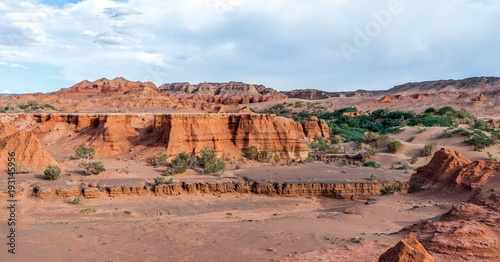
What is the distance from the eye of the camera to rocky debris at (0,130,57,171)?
1936 centimetres

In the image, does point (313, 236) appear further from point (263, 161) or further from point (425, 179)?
point (263, 161)

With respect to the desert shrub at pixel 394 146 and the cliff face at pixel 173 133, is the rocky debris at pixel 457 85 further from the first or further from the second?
the cliff face at pixel 173 133

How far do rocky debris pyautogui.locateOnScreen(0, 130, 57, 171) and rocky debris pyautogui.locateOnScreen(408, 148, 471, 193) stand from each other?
16713 mm

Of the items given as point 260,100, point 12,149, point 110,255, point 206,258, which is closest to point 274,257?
point 206,258

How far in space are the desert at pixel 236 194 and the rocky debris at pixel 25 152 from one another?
6 centimetres

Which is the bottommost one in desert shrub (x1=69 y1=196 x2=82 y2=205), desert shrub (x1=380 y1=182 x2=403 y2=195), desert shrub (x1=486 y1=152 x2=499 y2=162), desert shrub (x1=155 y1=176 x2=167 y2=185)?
desert shrub (x1=69 y1=196 x2=82 y2=205)

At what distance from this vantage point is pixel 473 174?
599 inches

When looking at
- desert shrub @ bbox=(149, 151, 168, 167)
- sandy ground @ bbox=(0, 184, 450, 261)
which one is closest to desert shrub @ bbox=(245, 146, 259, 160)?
desert shrub @ bbox=(149, 151, 168, 167)

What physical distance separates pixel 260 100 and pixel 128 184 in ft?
268

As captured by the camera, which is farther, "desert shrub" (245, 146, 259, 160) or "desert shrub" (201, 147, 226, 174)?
"desert shrub" (245, 146, 259, 160)

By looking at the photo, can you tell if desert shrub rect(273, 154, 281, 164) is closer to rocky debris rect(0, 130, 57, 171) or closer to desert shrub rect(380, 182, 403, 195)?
desert shrub rect(380, 182, 403, 195)

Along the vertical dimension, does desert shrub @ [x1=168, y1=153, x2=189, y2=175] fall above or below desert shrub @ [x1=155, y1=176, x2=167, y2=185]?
above

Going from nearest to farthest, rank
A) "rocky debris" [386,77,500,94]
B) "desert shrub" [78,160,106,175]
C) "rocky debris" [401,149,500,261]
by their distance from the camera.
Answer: "rocky debris" [401,149,500,261], "desert shrub" [78,160,106,175], "rocky debris" [386,77,500,94]

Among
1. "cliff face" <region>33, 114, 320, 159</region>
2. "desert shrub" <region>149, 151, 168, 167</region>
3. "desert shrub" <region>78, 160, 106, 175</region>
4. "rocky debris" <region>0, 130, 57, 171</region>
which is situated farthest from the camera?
"cliff face" <region>33, 114, 320, 159</region>
